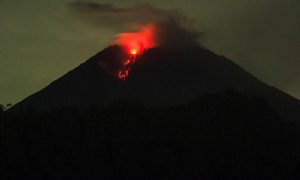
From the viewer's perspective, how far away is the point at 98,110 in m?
112

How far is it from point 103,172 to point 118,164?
2.38 meters

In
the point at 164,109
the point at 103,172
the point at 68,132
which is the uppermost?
the point at 164,109

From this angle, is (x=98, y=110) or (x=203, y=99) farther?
(x=203, y=99)

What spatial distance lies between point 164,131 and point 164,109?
51.0ft

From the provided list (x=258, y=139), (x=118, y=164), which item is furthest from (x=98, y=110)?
(x=258, y=139)

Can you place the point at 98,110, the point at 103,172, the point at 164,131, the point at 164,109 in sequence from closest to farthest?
the point at 103,172, the point at 164,131, the point at 98,110, the point at 164,109

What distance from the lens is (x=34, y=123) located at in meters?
98.4

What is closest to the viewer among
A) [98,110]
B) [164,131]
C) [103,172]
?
[103,172]

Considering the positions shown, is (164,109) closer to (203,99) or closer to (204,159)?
(203,99)

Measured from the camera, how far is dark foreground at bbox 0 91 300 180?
302ft

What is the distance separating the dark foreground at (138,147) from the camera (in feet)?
302

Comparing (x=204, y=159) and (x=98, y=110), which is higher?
(x=98, y=110)

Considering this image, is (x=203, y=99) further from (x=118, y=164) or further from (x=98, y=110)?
(x=118, y=164)

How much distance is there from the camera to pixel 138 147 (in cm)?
9869
